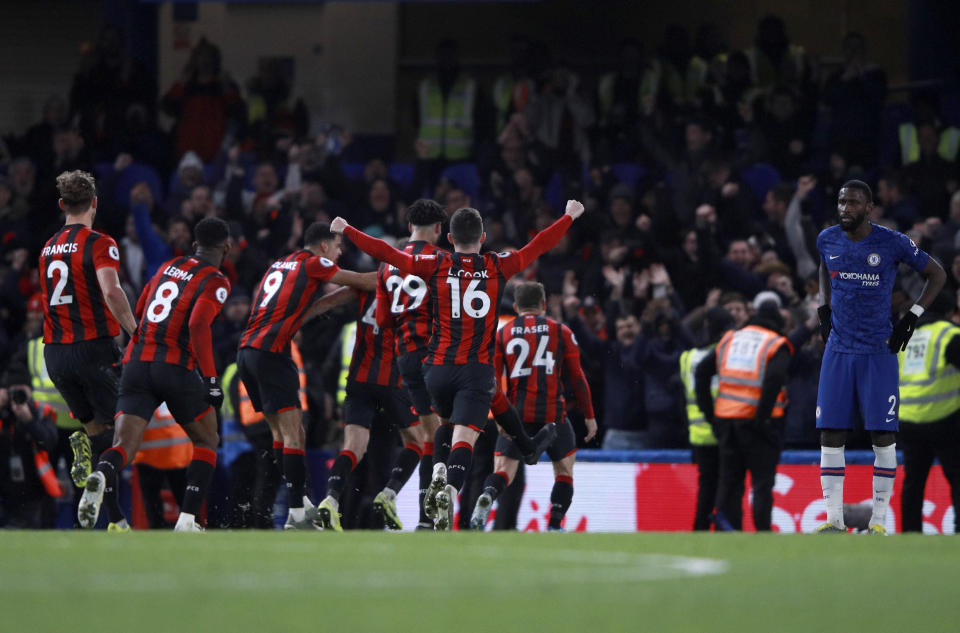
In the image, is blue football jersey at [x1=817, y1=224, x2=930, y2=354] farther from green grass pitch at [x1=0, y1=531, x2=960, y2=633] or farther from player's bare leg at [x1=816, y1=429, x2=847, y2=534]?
green grass pitch at [x1=0, y1=531, x2=960, y2=633]

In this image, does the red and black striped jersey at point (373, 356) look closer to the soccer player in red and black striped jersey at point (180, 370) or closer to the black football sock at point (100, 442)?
the soccer player in red and black striped jersey at point (180, 370)

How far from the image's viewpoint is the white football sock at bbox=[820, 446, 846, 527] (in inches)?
395

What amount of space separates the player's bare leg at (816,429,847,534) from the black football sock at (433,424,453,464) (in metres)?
2.50

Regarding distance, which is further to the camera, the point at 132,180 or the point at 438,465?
the point at 132,180

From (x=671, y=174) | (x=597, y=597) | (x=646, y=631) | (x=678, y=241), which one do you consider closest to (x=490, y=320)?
(x=597, y=597)

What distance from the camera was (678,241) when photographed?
16.7 meters

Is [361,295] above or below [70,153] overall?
below

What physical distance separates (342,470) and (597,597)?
585 cm

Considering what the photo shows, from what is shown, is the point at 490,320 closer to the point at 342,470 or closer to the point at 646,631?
the point at 342,470

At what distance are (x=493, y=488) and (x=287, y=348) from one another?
198 cm

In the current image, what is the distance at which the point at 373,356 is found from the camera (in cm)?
1153

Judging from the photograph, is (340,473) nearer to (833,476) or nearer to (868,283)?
(833,476)

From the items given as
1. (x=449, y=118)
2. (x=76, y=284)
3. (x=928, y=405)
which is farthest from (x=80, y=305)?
(x=449, y=118)

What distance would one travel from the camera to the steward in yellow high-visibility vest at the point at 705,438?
13.6 metres
